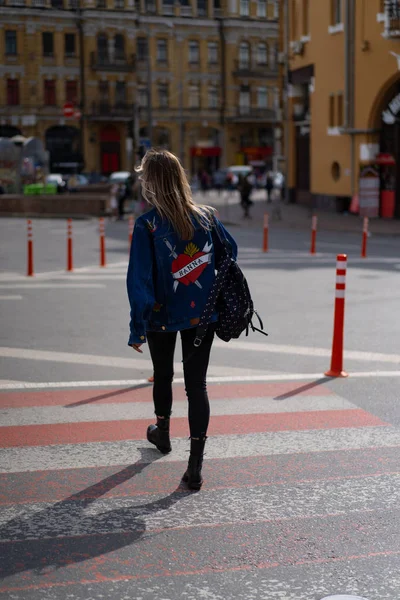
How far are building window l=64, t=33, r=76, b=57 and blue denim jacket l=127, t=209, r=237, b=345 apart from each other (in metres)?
61.9

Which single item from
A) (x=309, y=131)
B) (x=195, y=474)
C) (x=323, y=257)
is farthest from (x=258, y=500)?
(x=309, y=131)

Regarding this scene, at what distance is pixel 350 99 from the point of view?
36094 mm

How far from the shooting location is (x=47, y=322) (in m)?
12.5

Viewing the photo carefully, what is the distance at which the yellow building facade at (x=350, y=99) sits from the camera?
34344mm

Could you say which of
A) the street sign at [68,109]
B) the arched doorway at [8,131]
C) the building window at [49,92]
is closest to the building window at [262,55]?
the street sign at [68,109]

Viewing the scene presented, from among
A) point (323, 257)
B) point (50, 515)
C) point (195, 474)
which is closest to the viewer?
point (50, 515)

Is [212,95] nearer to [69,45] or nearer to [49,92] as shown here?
[69,45]

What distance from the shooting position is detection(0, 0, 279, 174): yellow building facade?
62.6 meters

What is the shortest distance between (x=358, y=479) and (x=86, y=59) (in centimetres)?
6496

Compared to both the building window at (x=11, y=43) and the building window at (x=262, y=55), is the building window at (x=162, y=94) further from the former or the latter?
the building window at (x=11, y=43)

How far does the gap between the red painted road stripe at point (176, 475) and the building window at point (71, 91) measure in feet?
213

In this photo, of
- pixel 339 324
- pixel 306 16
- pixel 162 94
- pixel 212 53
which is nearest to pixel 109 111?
pixel 162 94

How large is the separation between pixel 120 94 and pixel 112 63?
3420 millimetres

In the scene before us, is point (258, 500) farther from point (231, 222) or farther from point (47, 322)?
point (231, 222)
